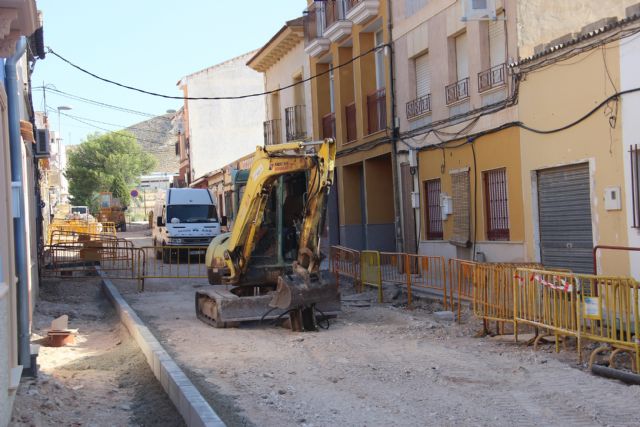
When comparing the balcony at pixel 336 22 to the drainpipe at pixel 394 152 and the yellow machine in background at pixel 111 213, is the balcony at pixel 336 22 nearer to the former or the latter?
the drainpipe at pixel 394 152

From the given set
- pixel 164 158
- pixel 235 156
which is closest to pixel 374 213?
pixel 235 156

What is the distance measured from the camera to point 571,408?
713cm

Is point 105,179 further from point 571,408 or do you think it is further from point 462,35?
point 571,408

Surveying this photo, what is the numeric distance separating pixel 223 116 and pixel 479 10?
39.7m

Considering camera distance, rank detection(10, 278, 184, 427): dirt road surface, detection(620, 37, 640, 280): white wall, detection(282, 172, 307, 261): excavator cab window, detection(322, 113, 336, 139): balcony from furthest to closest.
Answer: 1. detection(322, 113, 336, 139): balcony
2. detection(282, 172, 307, 261): excavator cab window
3. detection(620, 37, 640, 280): white wall
4. detection(10, 278, 184, 427): dirt road surface

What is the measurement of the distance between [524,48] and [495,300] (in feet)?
19.5

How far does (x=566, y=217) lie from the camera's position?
44.6 ft

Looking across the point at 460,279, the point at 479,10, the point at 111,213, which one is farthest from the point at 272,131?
the point at 111,213

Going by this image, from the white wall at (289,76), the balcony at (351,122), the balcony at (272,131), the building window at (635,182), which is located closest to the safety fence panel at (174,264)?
the balcony at (351,122)

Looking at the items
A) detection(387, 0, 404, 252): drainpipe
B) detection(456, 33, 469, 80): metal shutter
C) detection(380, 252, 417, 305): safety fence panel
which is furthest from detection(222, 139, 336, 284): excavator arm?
detection(387, 0, 404, 252): drainpipe

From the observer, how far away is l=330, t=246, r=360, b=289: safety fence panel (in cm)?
1748

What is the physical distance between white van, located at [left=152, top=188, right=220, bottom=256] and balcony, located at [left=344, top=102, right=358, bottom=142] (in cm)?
704

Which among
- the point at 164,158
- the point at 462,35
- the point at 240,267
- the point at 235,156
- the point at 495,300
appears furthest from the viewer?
the point at 164,158

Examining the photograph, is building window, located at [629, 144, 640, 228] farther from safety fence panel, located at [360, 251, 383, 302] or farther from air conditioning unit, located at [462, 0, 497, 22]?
safety fence panel, located at [360, 251, 383, 302]
